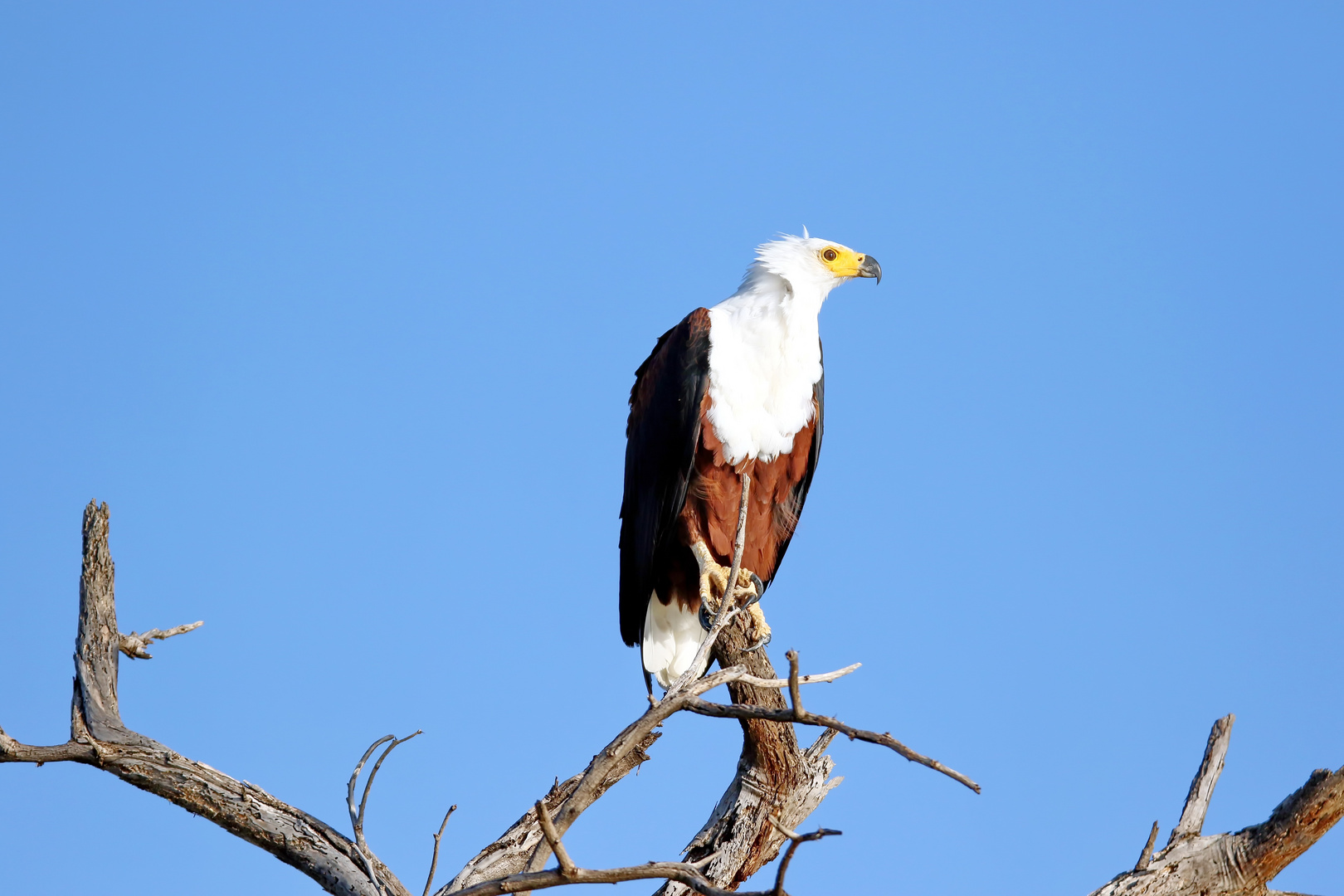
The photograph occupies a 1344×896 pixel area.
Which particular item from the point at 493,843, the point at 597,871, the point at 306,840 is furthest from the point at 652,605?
the point at 597,871

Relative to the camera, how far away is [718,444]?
5.57 m

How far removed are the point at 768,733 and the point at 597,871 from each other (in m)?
1.75

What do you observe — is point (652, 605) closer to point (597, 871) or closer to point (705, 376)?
point (705, 376)

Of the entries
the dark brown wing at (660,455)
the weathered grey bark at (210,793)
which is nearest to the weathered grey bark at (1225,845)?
the dark brown wing at (660,455)

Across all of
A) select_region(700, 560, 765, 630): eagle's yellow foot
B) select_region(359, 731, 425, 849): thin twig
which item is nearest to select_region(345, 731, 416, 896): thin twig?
select_region(359, 731, 425, 849): thin twig

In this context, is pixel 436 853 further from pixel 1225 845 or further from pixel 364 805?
pixel 1225 845

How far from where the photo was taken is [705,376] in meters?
5.57

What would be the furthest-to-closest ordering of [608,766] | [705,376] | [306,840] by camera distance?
1. [705,376]
2. [306,840]
3. [608,766]

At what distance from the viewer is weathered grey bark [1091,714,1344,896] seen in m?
3.87

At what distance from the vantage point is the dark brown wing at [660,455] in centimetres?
557

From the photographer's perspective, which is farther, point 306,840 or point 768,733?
point 768,733

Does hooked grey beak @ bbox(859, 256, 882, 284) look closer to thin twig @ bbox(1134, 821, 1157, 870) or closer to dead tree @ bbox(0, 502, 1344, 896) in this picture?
dead tree @ bbox(0, 502, 1344, 896)

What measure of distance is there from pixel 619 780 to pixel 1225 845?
7.06 ft

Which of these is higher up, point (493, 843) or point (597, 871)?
point (493, 843)
